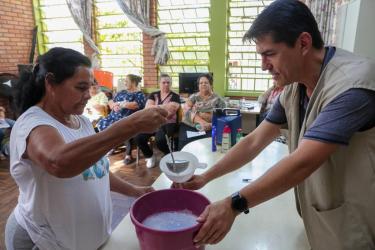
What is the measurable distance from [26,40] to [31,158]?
212 inches

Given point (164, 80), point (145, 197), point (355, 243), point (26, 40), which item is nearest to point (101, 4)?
point (26, 40)

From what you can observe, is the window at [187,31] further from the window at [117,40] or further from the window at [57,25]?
the window at [57,25]

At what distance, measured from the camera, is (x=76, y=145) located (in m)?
0.76

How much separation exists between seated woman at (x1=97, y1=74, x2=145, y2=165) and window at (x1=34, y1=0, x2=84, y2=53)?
1.85m

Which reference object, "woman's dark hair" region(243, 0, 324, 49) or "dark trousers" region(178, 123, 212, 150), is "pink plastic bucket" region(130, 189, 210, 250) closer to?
"woman's dark hair" region(243, 0, 324, 49)

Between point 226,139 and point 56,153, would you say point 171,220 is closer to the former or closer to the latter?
point 56,153

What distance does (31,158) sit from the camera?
2.78 ft

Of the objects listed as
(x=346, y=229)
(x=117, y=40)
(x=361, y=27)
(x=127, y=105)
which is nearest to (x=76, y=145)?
(x=346, y=229)

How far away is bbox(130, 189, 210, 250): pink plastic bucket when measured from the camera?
26.9 inches

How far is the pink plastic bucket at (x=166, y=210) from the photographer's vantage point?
0.68 meters

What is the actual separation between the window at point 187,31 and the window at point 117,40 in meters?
0.59

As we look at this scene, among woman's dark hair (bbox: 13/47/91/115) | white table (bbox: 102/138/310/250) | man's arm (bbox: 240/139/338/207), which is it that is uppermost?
woman's dark hair (bbox: 13/47/91/115)

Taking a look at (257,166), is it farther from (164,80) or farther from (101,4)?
(101,4)

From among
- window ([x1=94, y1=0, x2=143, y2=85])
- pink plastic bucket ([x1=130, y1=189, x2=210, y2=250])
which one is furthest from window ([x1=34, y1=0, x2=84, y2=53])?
pink plastic bucket ([x1=130, y1=189, x2=210, y2=250])
